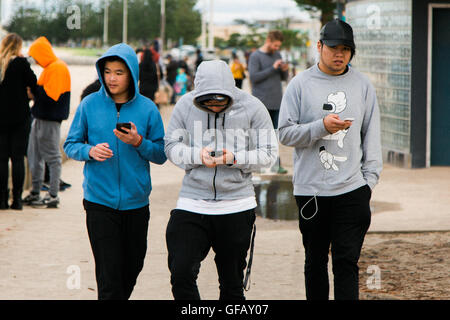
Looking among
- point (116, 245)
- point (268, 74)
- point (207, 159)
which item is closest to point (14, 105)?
point (268, 74)

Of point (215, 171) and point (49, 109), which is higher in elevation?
point (49, 109)

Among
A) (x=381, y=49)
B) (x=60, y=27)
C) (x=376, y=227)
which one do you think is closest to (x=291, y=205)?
(x=376, y=227)

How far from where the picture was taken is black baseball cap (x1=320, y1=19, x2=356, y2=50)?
4750 mm

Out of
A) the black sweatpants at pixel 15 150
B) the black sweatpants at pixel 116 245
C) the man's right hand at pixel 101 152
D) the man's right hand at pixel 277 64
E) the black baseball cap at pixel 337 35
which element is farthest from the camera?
the man's right hand at pixel 277 64

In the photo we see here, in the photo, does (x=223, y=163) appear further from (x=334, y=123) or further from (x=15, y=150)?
(x=15, y=150)

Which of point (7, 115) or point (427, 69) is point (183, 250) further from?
point (427, 69)

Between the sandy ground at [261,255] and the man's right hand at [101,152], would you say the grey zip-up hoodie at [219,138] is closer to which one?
the man's right hand at [101,152]

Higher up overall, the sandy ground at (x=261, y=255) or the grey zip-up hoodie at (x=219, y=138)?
the grey zip-up hoodie at (x=219, y=138)

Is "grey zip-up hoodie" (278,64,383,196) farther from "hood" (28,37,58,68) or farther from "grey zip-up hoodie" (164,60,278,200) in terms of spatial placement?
"hood" (28,37,58,68)

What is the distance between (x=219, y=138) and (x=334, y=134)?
0.72 metres

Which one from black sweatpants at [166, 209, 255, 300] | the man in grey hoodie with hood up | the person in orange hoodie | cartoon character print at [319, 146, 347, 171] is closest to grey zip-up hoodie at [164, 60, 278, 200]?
the man in grey hoodie with hood up

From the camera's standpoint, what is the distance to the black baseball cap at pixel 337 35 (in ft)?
15.6

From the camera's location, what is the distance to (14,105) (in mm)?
8781

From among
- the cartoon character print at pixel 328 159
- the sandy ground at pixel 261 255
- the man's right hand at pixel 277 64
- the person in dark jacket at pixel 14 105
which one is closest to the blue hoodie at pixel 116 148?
the cartoon character print at pixel 328 159
